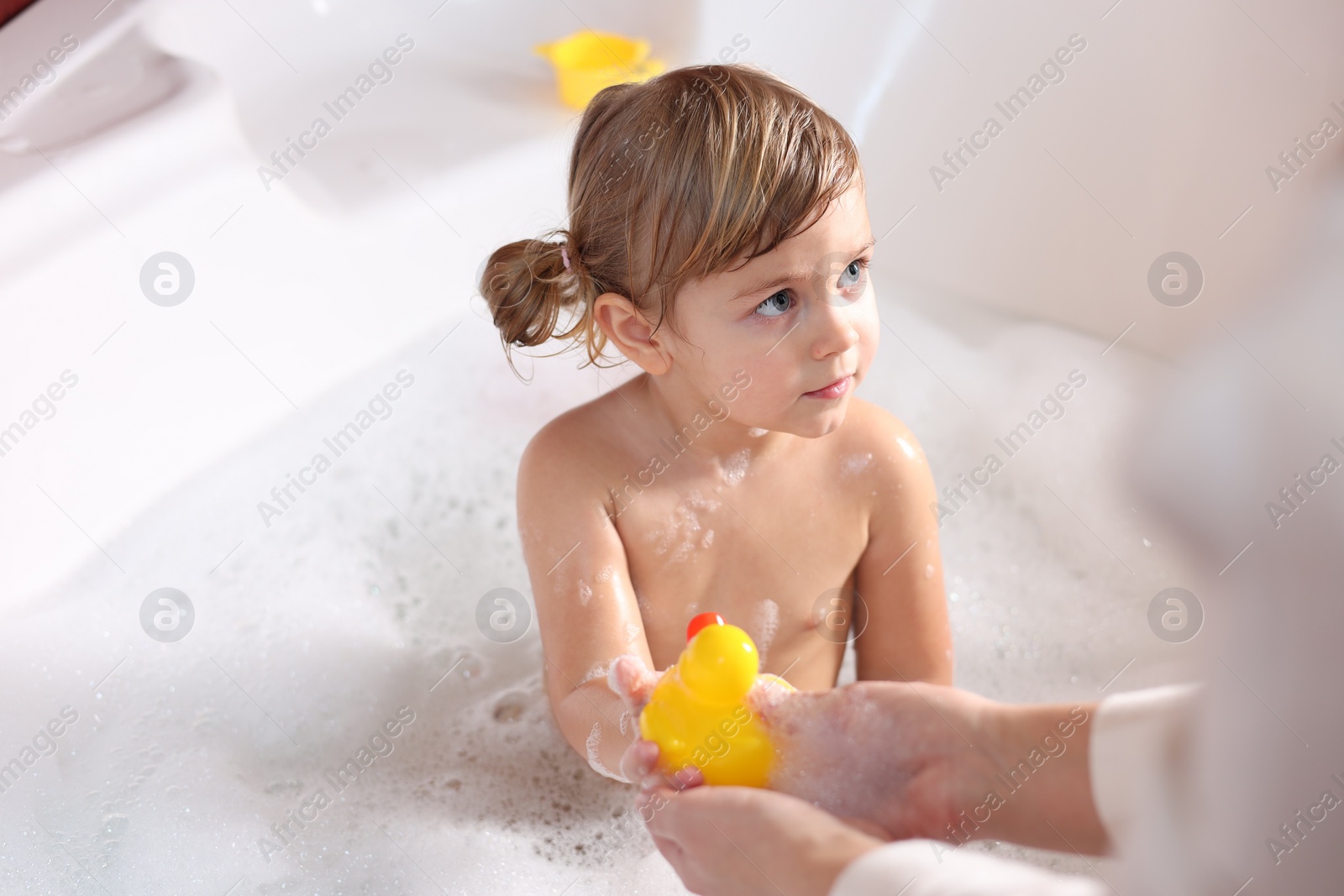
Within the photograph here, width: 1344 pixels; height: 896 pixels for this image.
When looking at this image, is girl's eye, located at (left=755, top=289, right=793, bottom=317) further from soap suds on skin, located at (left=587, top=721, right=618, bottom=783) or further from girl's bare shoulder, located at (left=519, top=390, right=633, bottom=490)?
soap suds on skin, located at (left=587, top=721, right=618, bottom=783)

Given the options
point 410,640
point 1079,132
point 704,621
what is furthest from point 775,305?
point 1079,132

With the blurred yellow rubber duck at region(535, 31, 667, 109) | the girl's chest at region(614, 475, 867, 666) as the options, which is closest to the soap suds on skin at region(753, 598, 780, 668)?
the girl's chest at region(614, 475, 867, 666)

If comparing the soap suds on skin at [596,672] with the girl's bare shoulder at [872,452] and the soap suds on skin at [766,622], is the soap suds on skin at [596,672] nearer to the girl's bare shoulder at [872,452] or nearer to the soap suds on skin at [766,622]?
the soap suds on skin at [766,622]

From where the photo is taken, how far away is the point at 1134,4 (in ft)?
4.53

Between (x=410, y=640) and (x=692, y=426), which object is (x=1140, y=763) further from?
(x=410, y=640)

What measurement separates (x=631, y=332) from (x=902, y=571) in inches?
12.2

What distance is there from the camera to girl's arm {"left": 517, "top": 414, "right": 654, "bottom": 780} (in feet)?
2.77

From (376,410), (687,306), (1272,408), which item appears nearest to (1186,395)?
(1272,408)

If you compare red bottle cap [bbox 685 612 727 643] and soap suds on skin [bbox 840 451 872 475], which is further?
soap suds on skin [bbox 840 451 872 475]

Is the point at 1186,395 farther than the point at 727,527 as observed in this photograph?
No

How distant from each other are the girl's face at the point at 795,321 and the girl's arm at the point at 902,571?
0.48ft

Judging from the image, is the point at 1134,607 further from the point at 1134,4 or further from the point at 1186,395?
the point at 1186,395

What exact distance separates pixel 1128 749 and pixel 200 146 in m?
1.19

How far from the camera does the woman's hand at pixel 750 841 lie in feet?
2.02
